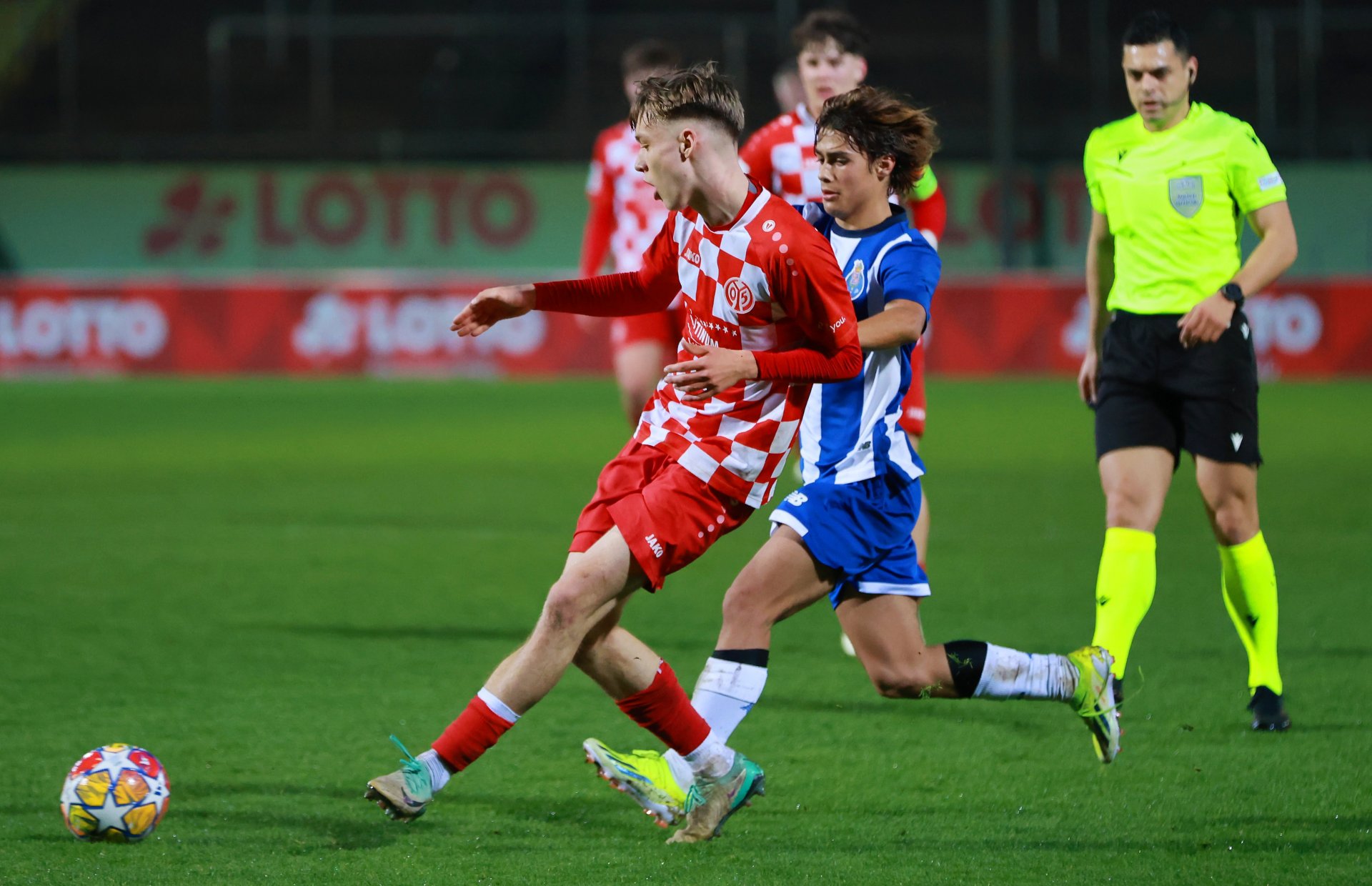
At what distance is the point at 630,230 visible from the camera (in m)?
7.85

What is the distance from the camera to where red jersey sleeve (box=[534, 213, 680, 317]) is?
4.18 meters

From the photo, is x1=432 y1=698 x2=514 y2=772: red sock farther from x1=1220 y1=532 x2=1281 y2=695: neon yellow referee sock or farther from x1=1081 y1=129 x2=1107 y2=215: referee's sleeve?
x1=1081 y1=129 x2=1107 y2=215: referee's sleeve

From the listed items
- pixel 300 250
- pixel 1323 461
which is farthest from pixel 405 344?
pixel 1323 461

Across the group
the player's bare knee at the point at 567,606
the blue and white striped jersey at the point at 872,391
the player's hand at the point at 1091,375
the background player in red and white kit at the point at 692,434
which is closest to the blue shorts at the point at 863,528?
the blue and white striped jersey at the point at 872,391

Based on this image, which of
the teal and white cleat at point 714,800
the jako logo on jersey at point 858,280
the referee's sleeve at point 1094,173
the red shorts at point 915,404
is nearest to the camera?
the teal and white cleat at point 714,800

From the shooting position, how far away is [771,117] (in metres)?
23.5

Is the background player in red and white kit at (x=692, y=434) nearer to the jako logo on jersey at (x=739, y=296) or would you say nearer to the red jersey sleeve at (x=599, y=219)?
the jako logo on jersey at (x=739, y=296)

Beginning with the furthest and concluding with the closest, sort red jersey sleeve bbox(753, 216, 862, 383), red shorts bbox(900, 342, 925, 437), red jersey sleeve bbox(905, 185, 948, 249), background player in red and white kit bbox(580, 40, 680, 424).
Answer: background player in red and white kit bbox(580, 40, 680, 424) → red jersey sleeve bbox(905, 185, 948, 249) → red shorts bbox(900, 342, 925, 437) → red jersey sleeve bbox(753, 216, 862, 383)

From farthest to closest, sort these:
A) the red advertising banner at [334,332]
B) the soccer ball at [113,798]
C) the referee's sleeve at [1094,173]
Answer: the red advertising banner at [334,332], the referee's sleeve at [1094,173], the soccer ball at [113,798]

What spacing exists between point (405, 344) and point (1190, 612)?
592 inches

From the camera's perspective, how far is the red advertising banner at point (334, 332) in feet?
66.2

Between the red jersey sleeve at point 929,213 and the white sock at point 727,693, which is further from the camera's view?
the red jersey sleeve at point 929,213

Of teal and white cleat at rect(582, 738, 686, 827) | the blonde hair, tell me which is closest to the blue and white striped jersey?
the blonde hair

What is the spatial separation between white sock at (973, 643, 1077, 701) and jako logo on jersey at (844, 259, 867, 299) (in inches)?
37.2
